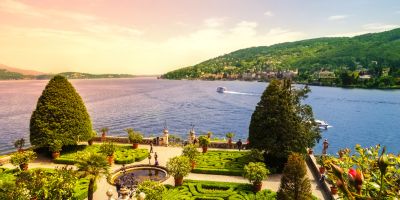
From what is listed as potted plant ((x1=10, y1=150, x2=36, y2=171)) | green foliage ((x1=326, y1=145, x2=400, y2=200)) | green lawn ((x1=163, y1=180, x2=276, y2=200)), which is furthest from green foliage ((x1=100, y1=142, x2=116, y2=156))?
green foliage ((x1=326, y1=145, x2=400, y2=200))

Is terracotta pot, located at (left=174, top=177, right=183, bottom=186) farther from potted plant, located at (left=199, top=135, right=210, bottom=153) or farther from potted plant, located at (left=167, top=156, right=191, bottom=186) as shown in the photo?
potted plant, located at (left=199, top=135, right=210, bottom=153)

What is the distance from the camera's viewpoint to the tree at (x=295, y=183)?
22.1m

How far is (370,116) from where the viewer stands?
10606cm

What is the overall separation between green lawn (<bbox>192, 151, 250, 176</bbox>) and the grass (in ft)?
25.1

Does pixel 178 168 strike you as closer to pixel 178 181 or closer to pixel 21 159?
pixel 178 181

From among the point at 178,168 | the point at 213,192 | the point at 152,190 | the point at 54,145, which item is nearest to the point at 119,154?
the point at 54,145

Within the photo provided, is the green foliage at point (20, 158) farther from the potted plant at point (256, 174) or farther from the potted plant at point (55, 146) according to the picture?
the potted plant at point (256, 174)

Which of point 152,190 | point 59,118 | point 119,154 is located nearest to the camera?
point 152,190

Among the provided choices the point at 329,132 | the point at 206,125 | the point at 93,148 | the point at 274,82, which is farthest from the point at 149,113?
the point at 274,82

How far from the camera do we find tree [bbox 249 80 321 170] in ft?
114

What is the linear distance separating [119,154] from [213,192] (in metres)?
16.0

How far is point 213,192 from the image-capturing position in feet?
96.2

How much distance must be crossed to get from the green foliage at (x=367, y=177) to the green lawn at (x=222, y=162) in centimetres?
2510

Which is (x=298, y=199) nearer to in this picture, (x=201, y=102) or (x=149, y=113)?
(x=149, y=113)
